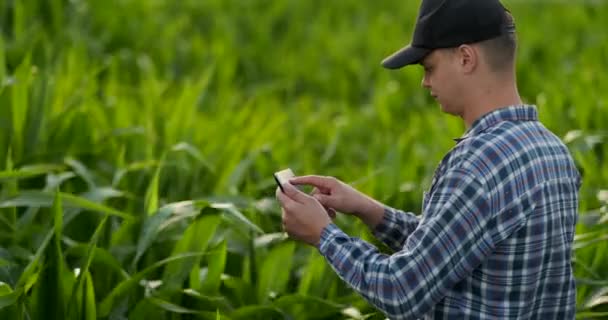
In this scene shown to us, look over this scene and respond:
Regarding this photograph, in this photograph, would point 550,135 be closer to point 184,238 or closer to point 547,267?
point 547,267

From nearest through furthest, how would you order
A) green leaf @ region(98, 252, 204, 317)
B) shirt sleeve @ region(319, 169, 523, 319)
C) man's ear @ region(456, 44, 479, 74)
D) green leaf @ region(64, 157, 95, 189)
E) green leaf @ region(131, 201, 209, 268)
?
shirt sleeve @ region(319, 169, 523, 319) < man's ear @ region(456, 44, 479, 74) < green leaf @ region(98, 252, 204, 317) < green leaf @ region(131, 201, 209, 268) < green leaf @ region(64, 157, 95, 189)

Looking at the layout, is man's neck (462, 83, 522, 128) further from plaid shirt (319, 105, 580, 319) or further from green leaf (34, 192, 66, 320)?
green leaf (34, 192, 66, 320)

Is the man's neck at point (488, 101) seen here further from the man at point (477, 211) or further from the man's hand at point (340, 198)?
the man's hand at point (340, 198)

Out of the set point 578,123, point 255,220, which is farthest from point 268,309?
point 578,123

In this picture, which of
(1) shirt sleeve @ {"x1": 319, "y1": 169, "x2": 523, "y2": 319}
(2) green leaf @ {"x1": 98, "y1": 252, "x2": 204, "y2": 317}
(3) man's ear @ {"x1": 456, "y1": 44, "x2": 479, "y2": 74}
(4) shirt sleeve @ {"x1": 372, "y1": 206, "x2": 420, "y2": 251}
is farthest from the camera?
(2) green leaf @ {"x1": 98, "y1": 252, "x2": 204, "y2": 317}

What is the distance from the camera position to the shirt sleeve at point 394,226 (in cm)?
240

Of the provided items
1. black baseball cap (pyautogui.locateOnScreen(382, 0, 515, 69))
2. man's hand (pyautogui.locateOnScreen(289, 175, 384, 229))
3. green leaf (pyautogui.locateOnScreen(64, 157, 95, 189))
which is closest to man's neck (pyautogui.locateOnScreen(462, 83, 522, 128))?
black baseball cap (pyautogui.locateOnScreen(382, 0, 515, 69))

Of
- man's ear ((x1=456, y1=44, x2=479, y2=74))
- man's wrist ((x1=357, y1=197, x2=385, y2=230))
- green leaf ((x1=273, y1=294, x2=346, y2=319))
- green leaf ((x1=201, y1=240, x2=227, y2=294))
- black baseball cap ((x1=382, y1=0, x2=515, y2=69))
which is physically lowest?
green leaf ((x1=273, y1=294, x2=346, y2=319))

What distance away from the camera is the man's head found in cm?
213

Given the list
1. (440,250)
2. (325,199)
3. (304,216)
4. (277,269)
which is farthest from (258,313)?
(440,250)

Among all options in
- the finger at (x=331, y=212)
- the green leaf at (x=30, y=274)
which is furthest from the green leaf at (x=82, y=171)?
the finger at (x=331, y=212)

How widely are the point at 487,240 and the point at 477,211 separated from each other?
0.21 feet

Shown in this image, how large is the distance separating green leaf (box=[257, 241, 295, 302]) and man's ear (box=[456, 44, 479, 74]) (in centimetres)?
115

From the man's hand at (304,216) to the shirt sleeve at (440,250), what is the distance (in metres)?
0.14
